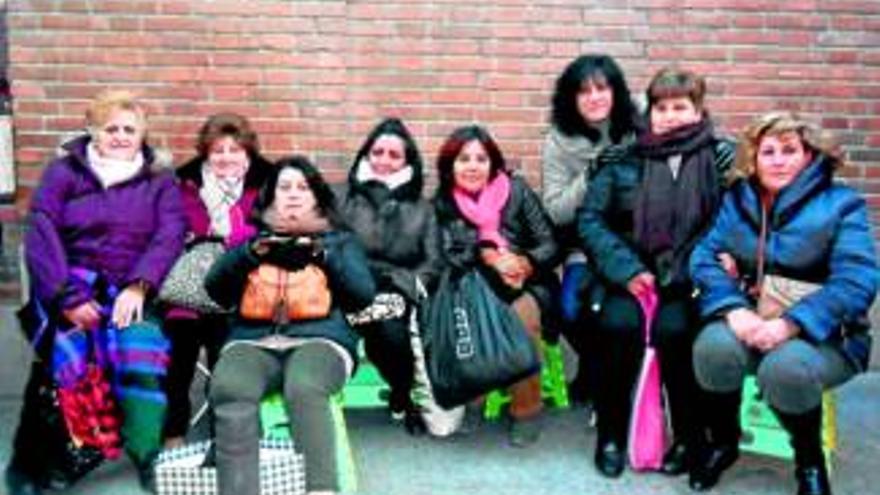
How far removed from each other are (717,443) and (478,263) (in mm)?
1164

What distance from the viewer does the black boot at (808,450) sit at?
4.26 m

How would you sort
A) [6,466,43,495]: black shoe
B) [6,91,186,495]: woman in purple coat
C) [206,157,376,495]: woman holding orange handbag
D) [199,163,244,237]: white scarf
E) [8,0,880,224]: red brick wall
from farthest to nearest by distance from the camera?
[8,0,880,224]: red brick wall < [199,163,244,237]: white scarf < [6,91,186,495]: woman in purple coat < [6,466,43,495]: black shoe < [206,157,376,495]: woman holding orange handbag

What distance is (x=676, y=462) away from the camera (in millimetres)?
4617

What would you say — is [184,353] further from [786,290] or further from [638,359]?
[786,290]

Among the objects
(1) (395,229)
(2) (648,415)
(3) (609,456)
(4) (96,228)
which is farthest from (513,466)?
(4) (96,228)

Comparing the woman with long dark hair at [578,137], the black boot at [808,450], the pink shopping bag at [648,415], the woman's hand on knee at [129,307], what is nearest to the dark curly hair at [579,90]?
the woman with long dark hair at [578,137]

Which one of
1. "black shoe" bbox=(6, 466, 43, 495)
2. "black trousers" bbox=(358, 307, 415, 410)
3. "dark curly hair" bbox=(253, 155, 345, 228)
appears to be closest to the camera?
"black shoe" bbox=(6, 466, 43, 495)

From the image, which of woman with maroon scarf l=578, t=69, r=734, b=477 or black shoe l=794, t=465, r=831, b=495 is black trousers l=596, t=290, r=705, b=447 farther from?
black shoe l=794, t=465, r=831, b=495

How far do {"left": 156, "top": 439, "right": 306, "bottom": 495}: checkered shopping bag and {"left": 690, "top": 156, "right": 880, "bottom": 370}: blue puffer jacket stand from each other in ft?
5.21

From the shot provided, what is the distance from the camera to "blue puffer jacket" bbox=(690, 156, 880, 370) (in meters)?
4.28

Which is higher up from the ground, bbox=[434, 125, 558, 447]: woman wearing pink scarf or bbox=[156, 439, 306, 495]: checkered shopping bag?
bbox=[434, 125, 558, 447]: woman wearing pink scarf

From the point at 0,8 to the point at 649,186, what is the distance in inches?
126

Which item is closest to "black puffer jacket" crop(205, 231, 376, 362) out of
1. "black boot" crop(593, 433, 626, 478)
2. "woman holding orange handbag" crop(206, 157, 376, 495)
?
"woman holding orange handbag" crop(206, 157, 376, 495)

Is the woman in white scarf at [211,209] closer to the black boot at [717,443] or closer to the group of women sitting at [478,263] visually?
the group of women sitting at [478,263]
